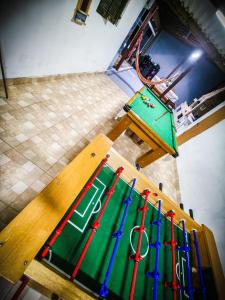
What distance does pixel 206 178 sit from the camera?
3904 millimetres

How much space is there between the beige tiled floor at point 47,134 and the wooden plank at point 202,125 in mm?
1130

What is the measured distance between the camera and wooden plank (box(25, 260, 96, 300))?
3.04ft

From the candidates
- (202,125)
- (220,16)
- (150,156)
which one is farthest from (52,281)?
(202,125)

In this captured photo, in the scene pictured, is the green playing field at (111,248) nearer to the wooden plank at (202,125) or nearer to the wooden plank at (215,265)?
the wooden plank at (215,265)

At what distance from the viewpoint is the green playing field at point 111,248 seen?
120 cm

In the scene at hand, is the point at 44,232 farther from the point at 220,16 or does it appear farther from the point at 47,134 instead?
the point at 220,16

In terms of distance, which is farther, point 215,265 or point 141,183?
point 141,183

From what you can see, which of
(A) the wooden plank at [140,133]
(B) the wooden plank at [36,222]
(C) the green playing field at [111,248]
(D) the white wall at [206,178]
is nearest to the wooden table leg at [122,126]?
(A) the wooden plank at [140,133]

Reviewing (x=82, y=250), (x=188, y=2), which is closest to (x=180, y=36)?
(x=188, y=2)

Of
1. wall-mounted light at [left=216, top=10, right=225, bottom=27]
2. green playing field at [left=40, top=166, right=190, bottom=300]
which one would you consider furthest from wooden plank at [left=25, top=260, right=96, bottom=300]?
wall-mounted light at [left=216, top=10, right=225, bottom=27]

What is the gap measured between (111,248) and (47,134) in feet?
6.20

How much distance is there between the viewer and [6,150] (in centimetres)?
204

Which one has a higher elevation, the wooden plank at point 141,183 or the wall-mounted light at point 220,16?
the wall-mounted light at point 220,16

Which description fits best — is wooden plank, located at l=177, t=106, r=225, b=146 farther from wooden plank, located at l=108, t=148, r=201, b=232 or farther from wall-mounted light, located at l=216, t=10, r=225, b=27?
wooden plank, located at l=108, t=148, r=201, b=232
